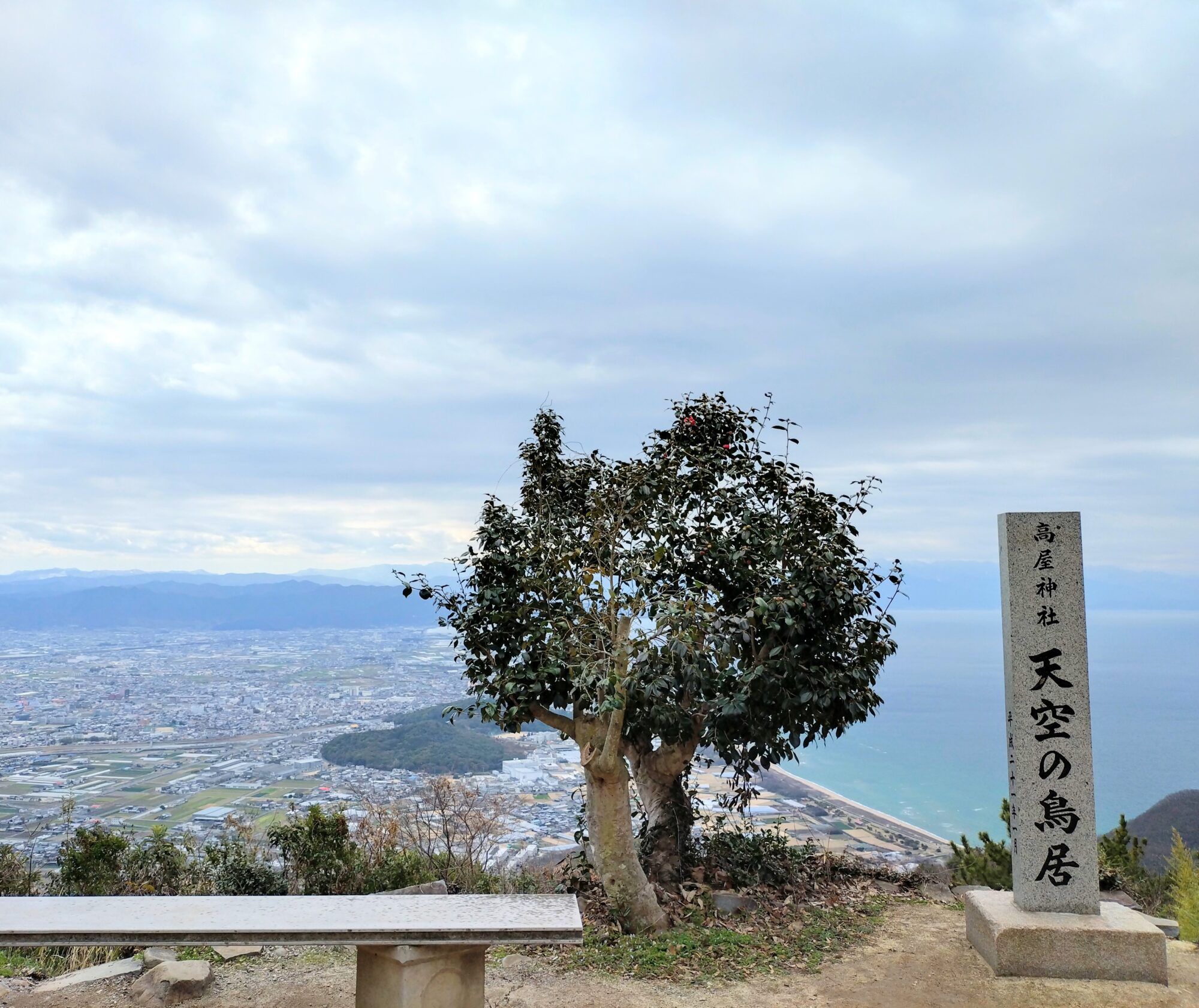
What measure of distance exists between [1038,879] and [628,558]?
3442 mm

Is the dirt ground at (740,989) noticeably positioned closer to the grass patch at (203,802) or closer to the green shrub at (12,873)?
the green shrub at (12,873)

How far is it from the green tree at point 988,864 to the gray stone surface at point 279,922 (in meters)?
5.74

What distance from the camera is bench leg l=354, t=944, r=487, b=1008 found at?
3.63 m

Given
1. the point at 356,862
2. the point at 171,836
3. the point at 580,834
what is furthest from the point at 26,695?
the point at 580,834

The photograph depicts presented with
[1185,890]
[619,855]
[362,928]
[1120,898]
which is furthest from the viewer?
[1120,898]

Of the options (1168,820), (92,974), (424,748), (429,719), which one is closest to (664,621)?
(92,974)

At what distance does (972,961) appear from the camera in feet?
17.0

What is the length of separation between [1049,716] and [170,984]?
Result: 5.65 m

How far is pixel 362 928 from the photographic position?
3465 millimetres

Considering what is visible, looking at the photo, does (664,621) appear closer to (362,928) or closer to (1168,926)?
(362,928)

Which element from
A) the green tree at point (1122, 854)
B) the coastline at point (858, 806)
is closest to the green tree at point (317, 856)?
the coastline at point (858, 806)

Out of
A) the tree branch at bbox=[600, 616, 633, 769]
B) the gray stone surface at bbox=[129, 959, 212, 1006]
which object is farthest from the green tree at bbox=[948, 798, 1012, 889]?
the gray stone surface at bbox=[129, 959, 212, 1006]

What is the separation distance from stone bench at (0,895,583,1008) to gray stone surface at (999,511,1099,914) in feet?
10.5

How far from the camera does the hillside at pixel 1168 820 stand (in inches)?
440
